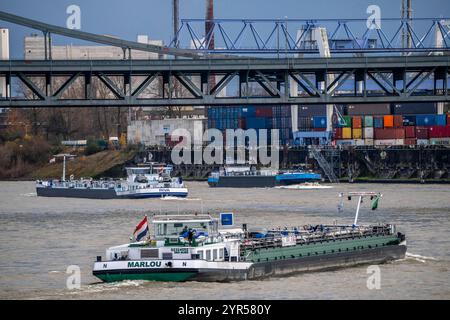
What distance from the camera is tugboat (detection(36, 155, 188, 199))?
365ft

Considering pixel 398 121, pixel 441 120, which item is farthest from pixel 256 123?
pixel 441 120

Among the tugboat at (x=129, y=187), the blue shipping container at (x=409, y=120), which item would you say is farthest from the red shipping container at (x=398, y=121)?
the tugboat at (x=129, y=187)

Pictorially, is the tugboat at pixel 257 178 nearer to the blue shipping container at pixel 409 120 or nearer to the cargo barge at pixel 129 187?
the cargo barge at pixel 129 187

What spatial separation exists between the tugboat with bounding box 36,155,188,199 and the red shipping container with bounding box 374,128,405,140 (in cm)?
3841

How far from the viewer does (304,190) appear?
402 feet

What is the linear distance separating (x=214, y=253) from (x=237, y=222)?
23431 millimetres

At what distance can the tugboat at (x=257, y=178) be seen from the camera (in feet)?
447

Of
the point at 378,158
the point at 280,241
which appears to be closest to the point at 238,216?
the point at 280,241

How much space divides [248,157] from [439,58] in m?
87.1

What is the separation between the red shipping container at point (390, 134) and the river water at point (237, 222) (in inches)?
1450

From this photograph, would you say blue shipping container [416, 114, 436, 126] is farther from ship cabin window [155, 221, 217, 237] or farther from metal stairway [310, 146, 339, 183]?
ship cabin window [155, 221, 217, 237]

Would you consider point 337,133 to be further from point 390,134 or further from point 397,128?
point 397,128
